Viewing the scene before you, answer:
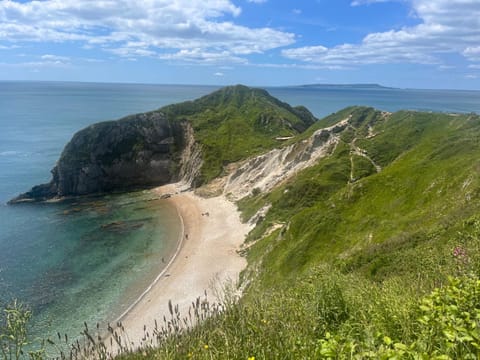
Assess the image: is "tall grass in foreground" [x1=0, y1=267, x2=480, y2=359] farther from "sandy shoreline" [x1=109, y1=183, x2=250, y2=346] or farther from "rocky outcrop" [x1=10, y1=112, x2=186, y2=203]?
"rocky outcrop" [x1=10, y1=112, x2=186, y2=203]

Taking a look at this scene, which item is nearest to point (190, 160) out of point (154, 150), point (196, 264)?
point (154, 150)

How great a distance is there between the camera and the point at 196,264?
5894 cm

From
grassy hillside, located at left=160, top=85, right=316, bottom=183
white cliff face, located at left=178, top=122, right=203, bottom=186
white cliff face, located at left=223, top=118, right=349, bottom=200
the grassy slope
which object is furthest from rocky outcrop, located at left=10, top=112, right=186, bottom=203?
the grassy slope

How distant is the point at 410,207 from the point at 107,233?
187 ft

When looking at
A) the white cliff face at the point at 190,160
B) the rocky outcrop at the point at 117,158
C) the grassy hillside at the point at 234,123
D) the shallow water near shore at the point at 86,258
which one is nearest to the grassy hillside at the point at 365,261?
the shallow water near shore at the point at 86,258

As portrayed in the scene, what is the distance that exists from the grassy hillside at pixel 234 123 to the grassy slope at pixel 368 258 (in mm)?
29781

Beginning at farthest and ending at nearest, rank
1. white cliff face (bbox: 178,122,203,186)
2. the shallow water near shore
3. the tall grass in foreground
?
1. white cliff face (bbox: 178,122,203,186)
2. the shallow water near shore
3. the tall grass in foreground

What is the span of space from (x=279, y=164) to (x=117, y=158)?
5112 centimetres

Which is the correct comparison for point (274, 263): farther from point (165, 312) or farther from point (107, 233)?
point (107, 233)

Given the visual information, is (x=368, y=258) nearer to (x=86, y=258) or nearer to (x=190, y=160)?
(x=86, y=258)

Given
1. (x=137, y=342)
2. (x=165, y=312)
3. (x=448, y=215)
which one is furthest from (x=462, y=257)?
(x=165, y=312)

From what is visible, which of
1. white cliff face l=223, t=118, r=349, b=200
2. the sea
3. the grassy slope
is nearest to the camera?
the grassy slope

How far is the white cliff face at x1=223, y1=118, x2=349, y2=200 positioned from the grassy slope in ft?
12.9

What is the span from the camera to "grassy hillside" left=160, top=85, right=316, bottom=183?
11381 centimetres
